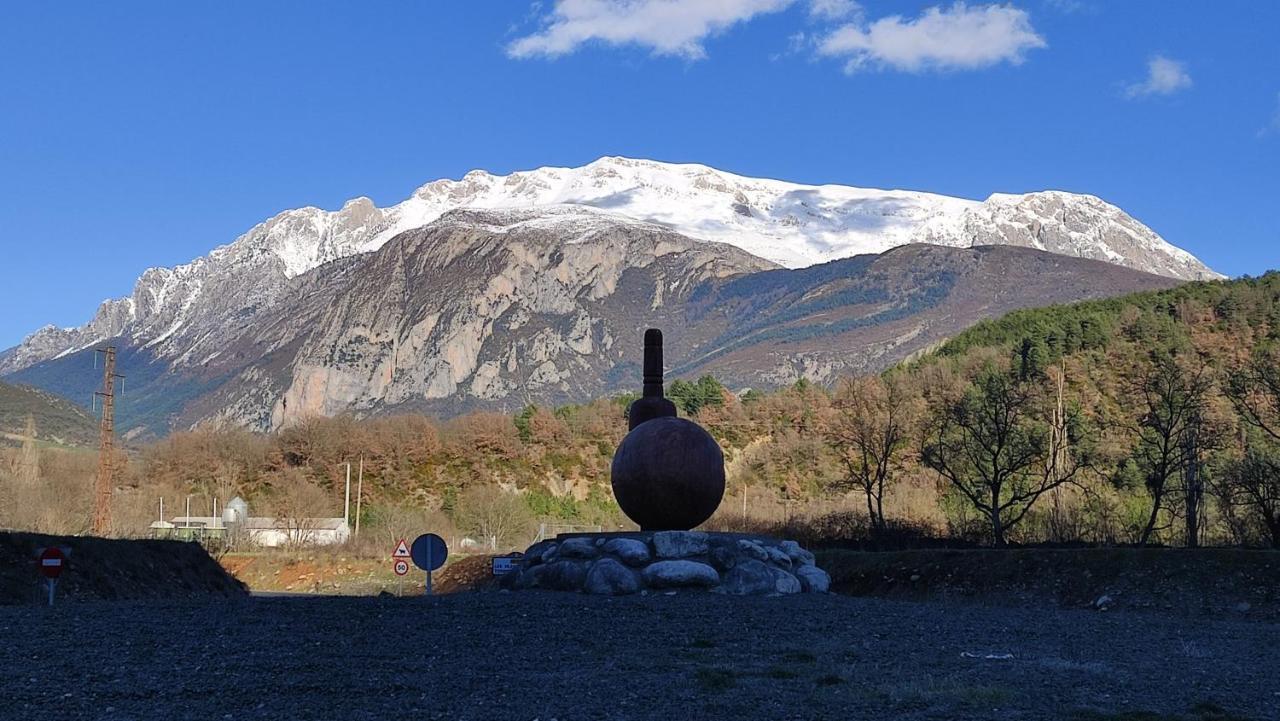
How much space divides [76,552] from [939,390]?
71.5 metres

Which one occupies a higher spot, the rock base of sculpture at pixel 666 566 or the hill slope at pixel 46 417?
the hill slope at pixel 46 417

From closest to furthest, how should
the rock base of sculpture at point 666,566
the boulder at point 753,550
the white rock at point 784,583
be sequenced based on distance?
1. the rock base of sculpture at point 666,566
2. the white rock at point 784,583
3. the boulder at point 753,550

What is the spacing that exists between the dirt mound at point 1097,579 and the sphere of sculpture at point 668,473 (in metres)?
8.75

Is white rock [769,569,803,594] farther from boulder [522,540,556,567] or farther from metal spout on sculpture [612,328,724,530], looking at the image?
boulder [522,540,556,567]

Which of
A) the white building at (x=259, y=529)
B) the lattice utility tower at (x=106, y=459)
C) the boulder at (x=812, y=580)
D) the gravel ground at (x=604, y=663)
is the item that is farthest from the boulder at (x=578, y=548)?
the white building at (x=259, y=529)

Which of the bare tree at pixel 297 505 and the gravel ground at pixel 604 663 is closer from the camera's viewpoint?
the gravel ground at pixel 604 663

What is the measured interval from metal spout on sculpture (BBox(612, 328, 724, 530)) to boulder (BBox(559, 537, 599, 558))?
107 cm

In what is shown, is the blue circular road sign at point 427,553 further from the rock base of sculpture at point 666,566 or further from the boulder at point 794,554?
the boulder at point 794,554

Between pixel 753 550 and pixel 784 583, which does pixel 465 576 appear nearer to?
pixel 753 550

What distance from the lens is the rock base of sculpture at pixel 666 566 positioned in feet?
76.8

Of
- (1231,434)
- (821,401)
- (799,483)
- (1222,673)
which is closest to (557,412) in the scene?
(821,401)

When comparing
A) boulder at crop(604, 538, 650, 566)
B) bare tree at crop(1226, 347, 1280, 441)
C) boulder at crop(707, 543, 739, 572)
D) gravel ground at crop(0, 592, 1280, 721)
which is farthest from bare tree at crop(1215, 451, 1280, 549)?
boulder at crop(604, 538, 650, 566)

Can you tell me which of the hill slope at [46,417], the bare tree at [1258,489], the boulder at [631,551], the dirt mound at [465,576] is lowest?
the dirt mound at [465,576]

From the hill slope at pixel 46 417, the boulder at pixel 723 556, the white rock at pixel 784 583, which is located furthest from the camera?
the hill slope at pixel 46 417
